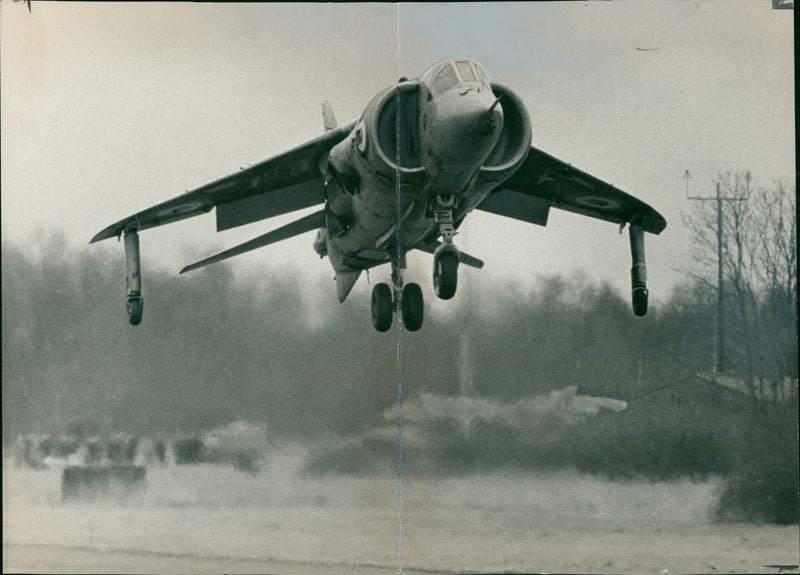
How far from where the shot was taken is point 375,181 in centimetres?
1030

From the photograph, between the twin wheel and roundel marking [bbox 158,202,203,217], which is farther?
roundel marking [bbox 158,202,203,217]

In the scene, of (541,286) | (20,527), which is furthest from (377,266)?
(20,527)

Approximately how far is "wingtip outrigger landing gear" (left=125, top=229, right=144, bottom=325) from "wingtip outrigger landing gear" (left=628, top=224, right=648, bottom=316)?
5.46m

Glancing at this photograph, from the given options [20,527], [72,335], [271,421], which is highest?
[72,335]

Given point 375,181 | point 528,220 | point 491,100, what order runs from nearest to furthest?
point 491,100, point 375,181, point 528,220

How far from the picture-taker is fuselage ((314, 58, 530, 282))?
9.64m

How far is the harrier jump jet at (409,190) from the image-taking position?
9.83m

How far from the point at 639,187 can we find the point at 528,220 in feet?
4.39

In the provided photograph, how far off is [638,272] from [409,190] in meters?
2.87

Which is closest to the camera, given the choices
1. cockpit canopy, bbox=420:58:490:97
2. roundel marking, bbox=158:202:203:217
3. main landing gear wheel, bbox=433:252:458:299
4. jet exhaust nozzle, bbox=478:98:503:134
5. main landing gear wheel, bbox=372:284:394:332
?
jet exhaust nozzle, bbox=478:98:503:134

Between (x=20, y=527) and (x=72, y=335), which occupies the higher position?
(x=72, y=335)

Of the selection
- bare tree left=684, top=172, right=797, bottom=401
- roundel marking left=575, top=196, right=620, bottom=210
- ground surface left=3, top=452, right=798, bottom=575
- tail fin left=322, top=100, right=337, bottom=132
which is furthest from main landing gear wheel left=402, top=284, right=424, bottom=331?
bare tree left=684, top=172, right=797, bottom=401

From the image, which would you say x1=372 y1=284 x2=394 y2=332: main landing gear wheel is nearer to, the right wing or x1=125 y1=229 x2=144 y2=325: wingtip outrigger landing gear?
the right wing

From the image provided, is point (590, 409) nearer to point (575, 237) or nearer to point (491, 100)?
point (575, 237)
